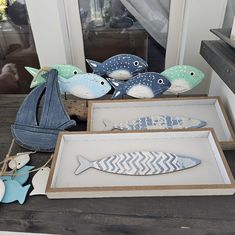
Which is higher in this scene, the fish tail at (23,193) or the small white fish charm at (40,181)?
the small white fish charm at (40,181)

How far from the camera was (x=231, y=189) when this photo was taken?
60 cm

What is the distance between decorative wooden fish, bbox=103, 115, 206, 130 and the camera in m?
0.78

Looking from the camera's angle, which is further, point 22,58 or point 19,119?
point 22,58

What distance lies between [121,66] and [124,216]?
0.49m

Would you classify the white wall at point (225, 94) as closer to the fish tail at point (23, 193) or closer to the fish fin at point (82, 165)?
the fish fin at point (82, 165)

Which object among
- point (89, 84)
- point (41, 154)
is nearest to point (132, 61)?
point (89, 84)

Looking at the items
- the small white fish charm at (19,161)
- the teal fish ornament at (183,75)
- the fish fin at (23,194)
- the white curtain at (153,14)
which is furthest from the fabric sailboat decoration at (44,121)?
the white curtain at (153,14)

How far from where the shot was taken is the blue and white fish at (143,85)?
826mm

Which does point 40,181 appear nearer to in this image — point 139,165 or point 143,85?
point 139,165

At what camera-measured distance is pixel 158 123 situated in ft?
2.61

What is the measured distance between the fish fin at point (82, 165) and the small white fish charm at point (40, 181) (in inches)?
3.7

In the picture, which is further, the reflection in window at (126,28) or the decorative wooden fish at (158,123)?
the reflection in window at (126,28)

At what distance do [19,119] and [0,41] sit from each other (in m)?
0.60

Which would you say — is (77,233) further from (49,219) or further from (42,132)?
(42,132)
